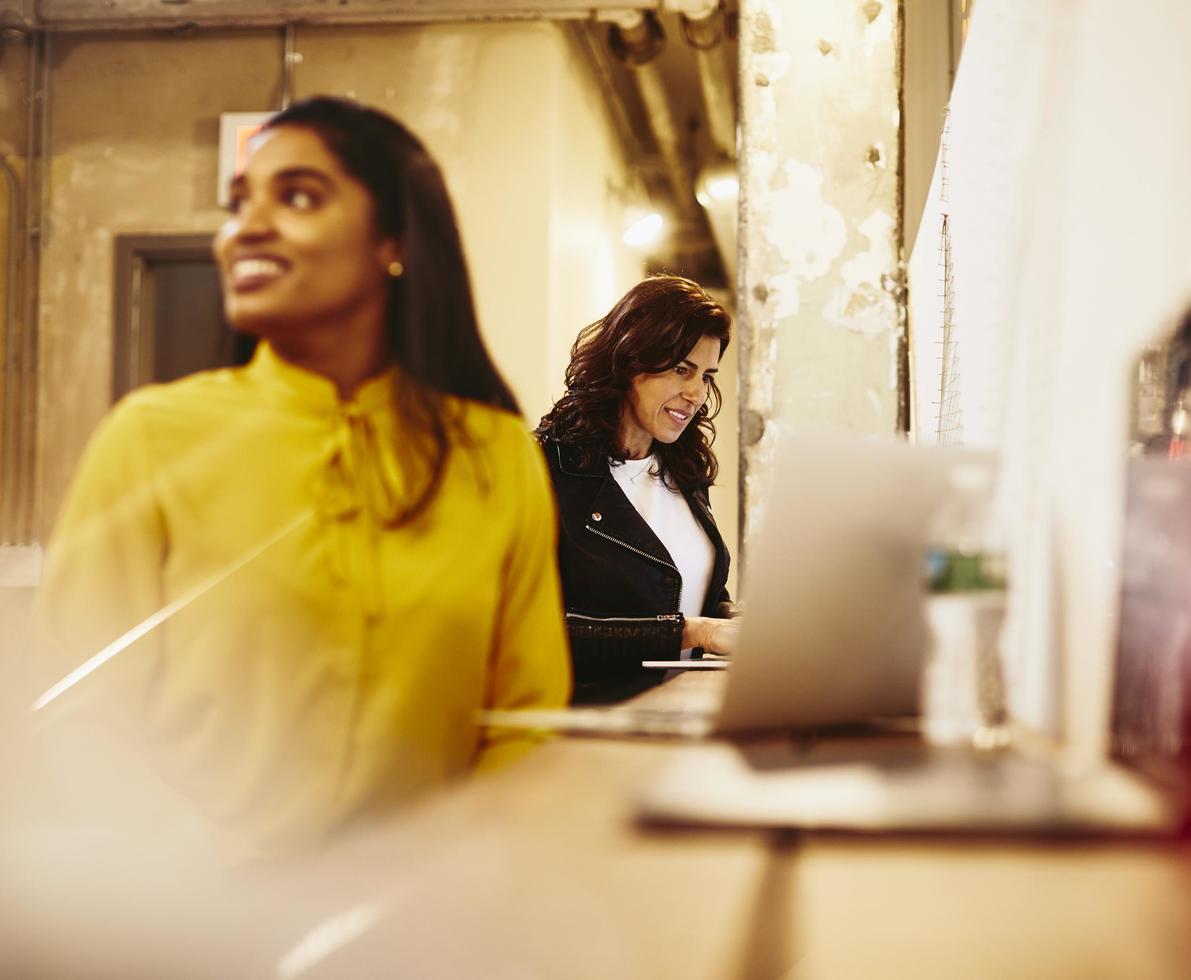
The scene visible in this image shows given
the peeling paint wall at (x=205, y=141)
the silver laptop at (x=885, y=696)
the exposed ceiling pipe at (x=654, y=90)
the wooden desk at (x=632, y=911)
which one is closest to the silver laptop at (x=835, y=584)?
the silver laptop at (x=885, y=696)

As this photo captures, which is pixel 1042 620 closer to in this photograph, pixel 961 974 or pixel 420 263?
pixel 961 974

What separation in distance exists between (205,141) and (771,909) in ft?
3.64

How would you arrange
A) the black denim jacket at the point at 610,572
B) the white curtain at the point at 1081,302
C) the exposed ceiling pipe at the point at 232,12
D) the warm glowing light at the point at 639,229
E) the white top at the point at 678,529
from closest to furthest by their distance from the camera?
1. the white curtain at the point at 1081,302
2. the exposed ceiling pipe at the point at 232,12
3. the black denim jacket at the point at 610,572
4. the white top at the point at 678,529
5. the warm glowing light at the point at 639,229

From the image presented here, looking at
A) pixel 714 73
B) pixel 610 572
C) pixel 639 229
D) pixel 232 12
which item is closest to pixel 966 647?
pixel 610 572

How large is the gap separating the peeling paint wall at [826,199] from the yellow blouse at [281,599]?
1.21 m

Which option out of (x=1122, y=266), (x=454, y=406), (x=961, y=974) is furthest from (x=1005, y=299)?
(x=961, y=974)

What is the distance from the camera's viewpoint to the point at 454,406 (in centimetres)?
97

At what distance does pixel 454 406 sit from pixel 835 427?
1.22 metres

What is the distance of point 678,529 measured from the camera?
1.95 metres

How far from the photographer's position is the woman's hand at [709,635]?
5.65 ft

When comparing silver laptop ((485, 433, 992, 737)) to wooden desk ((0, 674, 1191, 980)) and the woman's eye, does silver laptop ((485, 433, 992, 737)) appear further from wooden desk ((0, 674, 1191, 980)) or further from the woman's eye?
the woman's eye

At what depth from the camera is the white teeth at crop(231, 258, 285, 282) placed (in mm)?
924

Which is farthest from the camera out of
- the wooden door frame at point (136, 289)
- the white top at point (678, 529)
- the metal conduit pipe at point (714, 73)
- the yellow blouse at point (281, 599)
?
the metal conduit pipe at point (714, 73)

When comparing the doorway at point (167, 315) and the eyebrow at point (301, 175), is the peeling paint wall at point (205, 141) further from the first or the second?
the eyebrow at point (301, 175)
